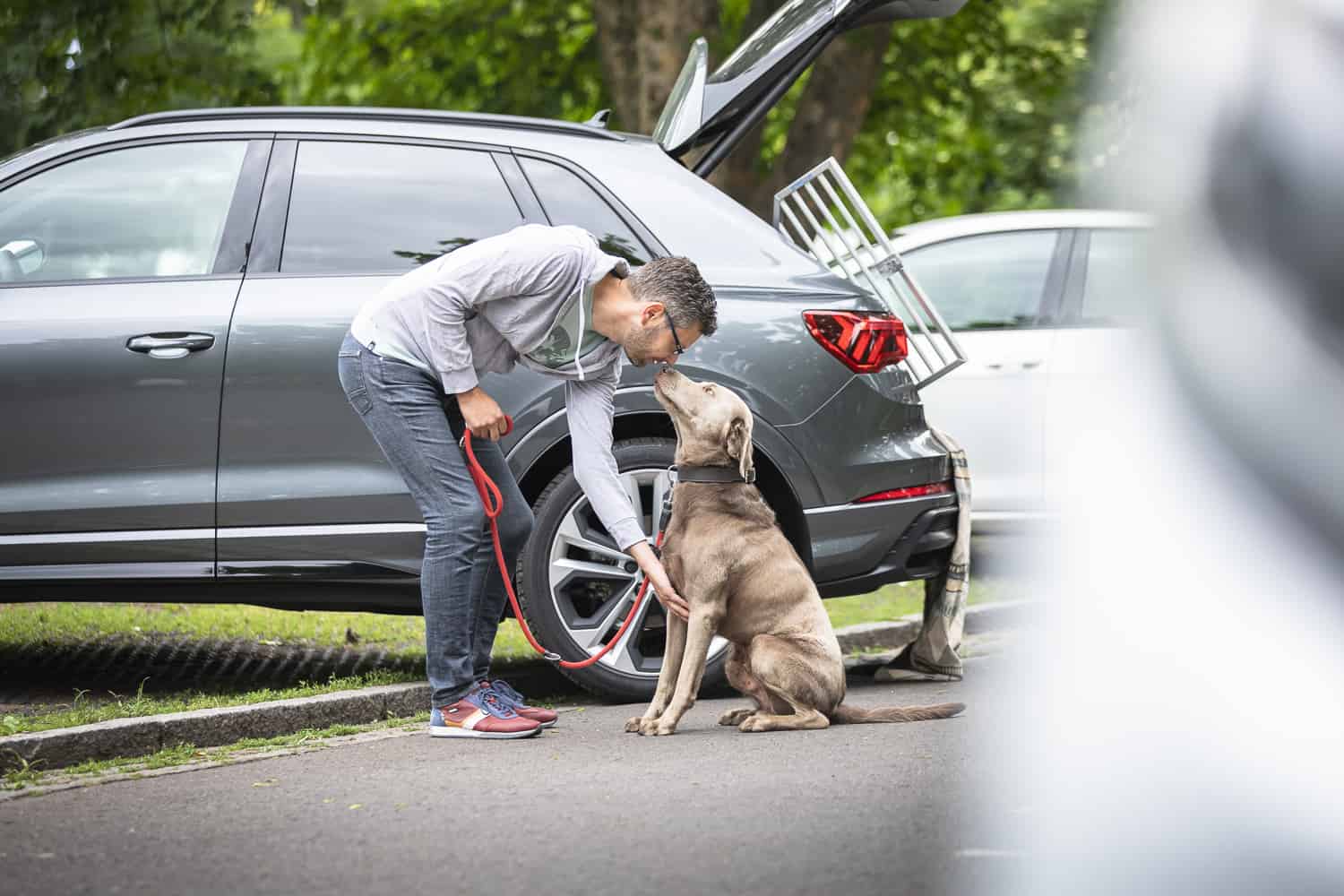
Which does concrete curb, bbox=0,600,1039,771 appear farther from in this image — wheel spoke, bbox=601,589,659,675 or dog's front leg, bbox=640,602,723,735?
dog's front leg, bbox=640,602,723,735

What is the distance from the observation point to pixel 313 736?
5.07 m

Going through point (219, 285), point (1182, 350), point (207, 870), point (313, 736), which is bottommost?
point (313, 736)

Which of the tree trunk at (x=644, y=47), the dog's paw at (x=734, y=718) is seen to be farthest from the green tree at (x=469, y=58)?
the dog's paw at (x=734, y=718)

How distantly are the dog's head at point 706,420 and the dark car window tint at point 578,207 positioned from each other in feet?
2.24

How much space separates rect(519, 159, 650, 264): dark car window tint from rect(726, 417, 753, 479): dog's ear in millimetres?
885

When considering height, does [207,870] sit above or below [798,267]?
below

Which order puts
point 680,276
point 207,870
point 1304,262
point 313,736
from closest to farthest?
point 1304,262 → point 207,870 → point 680,276 → point 313,736

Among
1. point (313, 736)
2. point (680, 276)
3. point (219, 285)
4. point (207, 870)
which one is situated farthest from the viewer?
point (219, 285)

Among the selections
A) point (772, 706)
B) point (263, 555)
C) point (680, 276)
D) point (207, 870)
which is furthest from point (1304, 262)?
point (263, 555)

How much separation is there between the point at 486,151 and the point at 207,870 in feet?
10.0

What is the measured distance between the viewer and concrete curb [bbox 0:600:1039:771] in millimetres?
4516

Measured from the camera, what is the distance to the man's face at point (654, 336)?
4.73 metres

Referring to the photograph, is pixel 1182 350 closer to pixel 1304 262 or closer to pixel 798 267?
pixel 1304 262

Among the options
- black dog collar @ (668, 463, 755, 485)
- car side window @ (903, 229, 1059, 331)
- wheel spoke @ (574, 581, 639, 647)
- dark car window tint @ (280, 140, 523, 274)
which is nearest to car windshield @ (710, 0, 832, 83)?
dark car window tint @ (280, 140, 523, 274)
